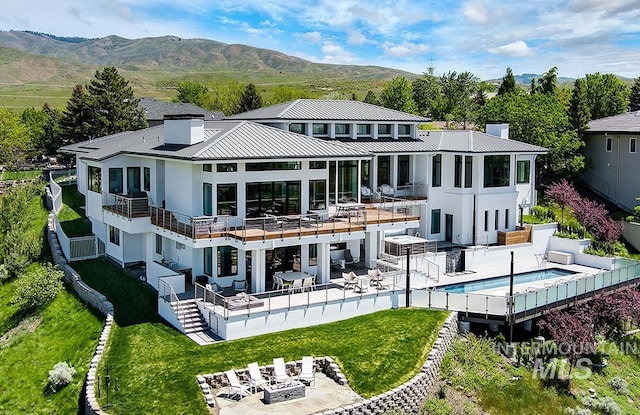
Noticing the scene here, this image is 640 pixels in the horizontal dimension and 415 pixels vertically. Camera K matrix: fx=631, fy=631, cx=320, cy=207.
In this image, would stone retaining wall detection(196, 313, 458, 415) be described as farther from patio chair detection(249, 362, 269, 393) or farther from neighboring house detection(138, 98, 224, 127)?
neighboring house detection(138, 98, 224, 127)

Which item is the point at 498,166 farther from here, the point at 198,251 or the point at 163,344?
the point at 163,344

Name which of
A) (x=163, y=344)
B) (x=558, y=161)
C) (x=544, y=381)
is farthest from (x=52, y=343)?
(x=558, y=161)

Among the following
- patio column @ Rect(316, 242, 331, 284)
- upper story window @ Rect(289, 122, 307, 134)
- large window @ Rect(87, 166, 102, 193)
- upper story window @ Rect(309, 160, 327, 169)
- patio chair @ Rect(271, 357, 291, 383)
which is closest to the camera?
patio chair @ Rect(271, 357, 291, 383)

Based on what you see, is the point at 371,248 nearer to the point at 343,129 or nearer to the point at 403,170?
the point at 403,170

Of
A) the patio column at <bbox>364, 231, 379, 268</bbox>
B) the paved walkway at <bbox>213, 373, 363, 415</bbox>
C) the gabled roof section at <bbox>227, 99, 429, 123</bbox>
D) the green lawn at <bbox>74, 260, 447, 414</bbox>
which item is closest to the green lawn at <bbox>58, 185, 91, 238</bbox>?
the gabled roof section at <bbox>227, 99, 429, 123</bbox>

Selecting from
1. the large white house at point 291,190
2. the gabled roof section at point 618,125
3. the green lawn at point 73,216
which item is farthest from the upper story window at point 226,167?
the gabled roof section at point 618,125

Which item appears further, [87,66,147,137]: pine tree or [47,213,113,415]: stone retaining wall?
[87,66,147,137]: pine tree
